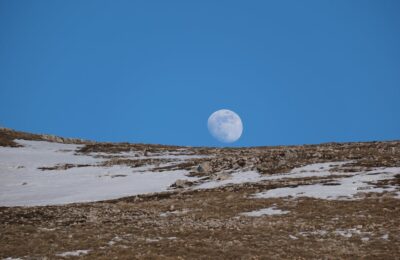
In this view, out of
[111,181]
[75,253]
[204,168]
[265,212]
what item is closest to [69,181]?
[111,181]

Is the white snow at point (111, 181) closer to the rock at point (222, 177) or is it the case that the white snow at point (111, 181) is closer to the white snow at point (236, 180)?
the white snow at point (236, 180)

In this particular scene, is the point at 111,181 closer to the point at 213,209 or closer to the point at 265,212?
the point at 213,209

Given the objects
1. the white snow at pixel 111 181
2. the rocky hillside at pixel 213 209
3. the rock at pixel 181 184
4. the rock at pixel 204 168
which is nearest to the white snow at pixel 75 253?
the rocky hillside at pixel 213 209

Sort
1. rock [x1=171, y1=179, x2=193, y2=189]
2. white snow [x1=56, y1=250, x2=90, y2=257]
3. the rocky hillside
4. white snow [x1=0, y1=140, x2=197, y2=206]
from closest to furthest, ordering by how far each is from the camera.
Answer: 1. white snow [x1=56, y1=250, x2=90, y2=257]
2. the rocky hillside
3. white snow [x1=0, y1=140, x2=197, y2=206]
4. rock [x1=171, y1=179, x2=193, y2=189]

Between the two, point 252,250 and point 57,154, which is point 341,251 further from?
point 57,154

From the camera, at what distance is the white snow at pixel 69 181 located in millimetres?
46912

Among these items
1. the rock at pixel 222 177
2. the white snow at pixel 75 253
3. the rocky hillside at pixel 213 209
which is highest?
the rock at pixel 222 177

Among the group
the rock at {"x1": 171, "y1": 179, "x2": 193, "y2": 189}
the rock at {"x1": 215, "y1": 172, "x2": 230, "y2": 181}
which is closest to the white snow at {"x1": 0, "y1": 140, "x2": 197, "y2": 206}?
the rock at {"x1": 171, "y1": 179, "x2": 193, "y2": 189}

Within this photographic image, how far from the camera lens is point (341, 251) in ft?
68.7

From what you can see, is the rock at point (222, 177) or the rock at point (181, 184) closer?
the rock at point (181, 184)

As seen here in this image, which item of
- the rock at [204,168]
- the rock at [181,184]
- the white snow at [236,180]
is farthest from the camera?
the rock at [204,168]

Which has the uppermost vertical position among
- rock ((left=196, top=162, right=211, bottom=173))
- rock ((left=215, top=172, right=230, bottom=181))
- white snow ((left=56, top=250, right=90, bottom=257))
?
rock ((left=196, top=162, right=211, bottom=173))

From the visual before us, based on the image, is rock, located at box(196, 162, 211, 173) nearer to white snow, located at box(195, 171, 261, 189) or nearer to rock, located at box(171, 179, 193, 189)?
white snow, located at box(195, 171, 261, 189)

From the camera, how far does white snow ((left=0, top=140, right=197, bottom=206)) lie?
4691cm
